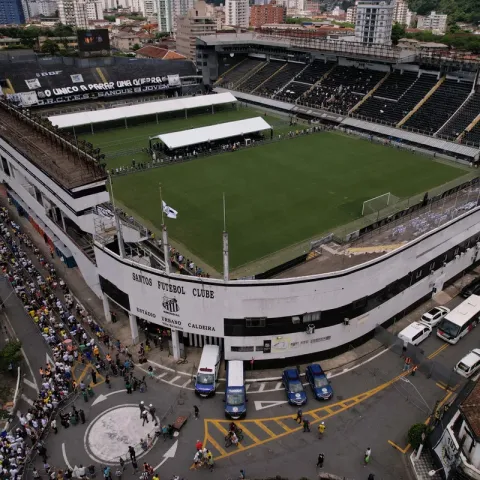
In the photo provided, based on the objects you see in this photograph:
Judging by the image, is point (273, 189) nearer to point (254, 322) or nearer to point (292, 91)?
point (254, 322)

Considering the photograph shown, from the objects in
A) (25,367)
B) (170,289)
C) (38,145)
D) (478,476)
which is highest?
(38,145)

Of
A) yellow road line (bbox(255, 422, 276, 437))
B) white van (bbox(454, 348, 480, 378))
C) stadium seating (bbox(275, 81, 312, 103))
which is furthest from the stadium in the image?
white van (bbox(454, 348, 480, 378))

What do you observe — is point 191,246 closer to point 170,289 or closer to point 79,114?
point 170,289

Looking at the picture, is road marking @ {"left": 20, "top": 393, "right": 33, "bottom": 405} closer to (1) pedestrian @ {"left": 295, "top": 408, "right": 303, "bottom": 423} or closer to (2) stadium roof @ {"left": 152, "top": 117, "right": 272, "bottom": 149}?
(1) pedestrian @ {"left": 295, "top": 408, "right": 303, "bottom": 423}

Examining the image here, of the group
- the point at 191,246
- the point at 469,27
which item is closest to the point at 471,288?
the point at 191,246

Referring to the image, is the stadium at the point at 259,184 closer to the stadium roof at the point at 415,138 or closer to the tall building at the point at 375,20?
the stadium roof at the point at 415,138

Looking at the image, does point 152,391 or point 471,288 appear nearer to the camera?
point 152,391

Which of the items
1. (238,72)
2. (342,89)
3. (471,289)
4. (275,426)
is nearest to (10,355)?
(275,426)
